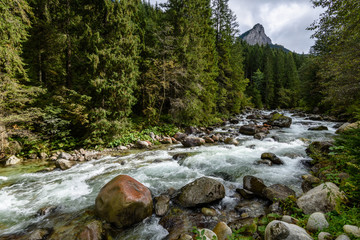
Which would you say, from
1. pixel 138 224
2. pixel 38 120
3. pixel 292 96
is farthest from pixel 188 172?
pixel 292 96

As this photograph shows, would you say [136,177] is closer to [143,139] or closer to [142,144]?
[142,144]

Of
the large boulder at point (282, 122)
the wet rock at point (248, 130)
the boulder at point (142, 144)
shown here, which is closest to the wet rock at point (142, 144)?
the boulder at point (142, 144)

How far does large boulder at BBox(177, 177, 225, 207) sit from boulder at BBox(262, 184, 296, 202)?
4.07ft

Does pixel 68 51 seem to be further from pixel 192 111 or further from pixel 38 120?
pixel 192 111

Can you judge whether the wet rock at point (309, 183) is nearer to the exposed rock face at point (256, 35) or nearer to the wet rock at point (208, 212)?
the wet rock at point (208, 212)

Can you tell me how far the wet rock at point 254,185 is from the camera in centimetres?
465

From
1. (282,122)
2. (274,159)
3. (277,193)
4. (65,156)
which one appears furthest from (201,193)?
(282,122)

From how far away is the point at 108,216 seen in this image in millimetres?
3670

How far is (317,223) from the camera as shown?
8.04 ft

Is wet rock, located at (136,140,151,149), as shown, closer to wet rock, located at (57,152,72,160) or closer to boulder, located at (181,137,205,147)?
boulder, located at (181,137,205,147)

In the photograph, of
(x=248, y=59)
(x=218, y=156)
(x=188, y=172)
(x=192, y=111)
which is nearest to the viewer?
(x=188, y=172)

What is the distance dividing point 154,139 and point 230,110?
15.7 m

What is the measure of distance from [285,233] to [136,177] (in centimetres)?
516

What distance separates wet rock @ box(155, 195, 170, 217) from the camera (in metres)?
4.07
